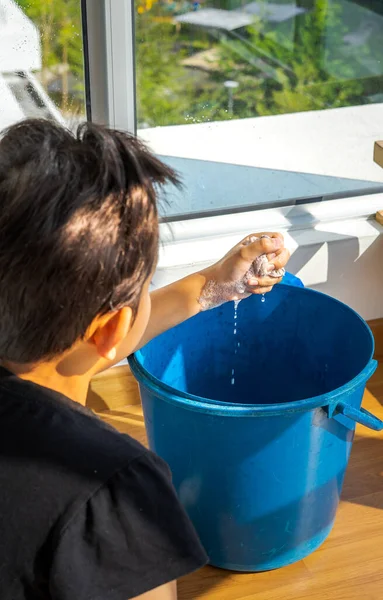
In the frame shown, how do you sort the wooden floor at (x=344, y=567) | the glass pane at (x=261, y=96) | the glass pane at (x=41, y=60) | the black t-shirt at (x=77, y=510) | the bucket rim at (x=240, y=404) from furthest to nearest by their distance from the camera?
the glass pane at (x=261, y=96) → the glass pane at (x=41, y=60) → the wooden floor at (x=344, y=567) → the bucket rim at (x=240, y=404) → the black t-shirt at (x=77, y=510)

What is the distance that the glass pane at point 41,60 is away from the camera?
125 cm

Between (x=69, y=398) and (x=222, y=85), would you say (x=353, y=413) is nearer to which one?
(x=69, y=398)

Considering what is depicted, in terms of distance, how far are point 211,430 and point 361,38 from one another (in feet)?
2.99

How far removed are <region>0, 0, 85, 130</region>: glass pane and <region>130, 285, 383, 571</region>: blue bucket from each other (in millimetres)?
445

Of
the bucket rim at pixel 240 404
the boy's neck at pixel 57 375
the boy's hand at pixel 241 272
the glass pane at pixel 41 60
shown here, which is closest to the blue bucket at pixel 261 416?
the bucket rim at pixel 240 404

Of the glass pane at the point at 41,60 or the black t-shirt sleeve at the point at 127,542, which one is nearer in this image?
the black t-shirt sleeve at the point at 127,542

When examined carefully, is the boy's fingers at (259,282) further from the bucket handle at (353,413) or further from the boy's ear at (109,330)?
the boy's ear at (109,330)

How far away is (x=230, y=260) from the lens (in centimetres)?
105

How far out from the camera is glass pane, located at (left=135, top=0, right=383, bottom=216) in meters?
1.39

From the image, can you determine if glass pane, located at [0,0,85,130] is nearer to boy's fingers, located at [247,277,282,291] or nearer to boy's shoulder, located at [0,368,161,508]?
boy's fingers, located at [247,277,282,291]

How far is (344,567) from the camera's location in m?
1.19

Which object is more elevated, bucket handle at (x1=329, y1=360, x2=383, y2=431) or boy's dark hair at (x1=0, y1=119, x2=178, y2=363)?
boy's dark hair at (x1=0, y1=119, x2=178, y2=363)

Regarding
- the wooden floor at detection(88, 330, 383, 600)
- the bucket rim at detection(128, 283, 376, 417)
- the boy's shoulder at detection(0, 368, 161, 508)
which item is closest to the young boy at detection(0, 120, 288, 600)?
the boy's shoulder at detection(0, 368, 161, 508)

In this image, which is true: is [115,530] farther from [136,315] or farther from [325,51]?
[325,51]
